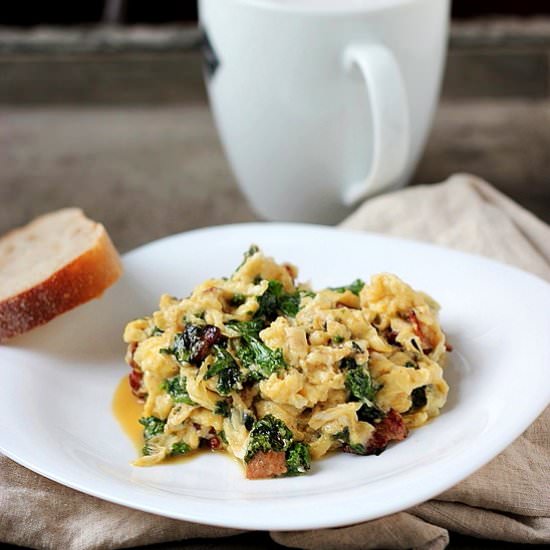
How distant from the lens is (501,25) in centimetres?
451

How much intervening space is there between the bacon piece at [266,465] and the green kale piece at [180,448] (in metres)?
0.15

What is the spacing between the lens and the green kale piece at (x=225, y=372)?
6.14ft

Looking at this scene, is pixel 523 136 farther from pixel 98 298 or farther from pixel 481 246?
pixel 98 298

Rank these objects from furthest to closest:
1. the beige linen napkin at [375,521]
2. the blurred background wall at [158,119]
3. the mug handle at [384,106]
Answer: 1. the blurred background wall at [158,119]
2. the mug handle at [384,106]
3. the beige linen napkin at [375,521]

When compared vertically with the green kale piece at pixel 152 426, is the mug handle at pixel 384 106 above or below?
above

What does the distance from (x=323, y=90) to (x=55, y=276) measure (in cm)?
108

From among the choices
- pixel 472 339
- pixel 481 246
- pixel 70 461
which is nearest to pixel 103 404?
pixel 70 461

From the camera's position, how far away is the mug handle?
9.59ft

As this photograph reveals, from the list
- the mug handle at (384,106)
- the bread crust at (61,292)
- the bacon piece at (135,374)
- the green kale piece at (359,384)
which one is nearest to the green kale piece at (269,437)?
the green kale piece at (359,384)

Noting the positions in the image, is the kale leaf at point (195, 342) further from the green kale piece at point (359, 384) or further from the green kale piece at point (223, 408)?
the green kale piece at point (359, 384)

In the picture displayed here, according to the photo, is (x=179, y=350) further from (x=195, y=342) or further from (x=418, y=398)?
(x=418, y=398)

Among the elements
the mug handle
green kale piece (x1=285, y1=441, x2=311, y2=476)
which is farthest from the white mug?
green kale piece (x1=285, y1=441, x2=311, y2=476)

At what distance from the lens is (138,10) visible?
5.68 m

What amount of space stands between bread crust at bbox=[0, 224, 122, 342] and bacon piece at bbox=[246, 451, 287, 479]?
2.39 feet
